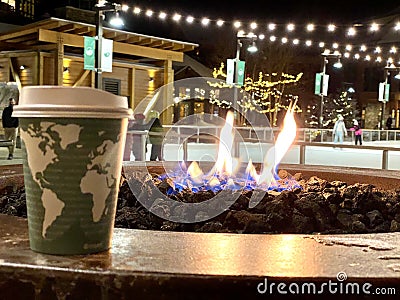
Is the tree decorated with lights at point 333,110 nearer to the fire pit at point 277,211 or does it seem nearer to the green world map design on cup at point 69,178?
the fire pit at point 277,211

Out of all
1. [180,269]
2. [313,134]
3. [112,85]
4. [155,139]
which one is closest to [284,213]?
[180,269]

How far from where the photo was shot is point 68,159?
5.20 feet

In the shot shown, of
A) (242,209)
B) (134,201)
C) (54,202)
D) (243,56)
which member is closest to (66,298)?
(54,202)

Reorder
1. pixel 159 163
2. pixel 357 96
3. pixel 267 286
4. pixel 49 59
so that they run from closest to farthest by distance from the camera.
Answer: pixel 267 286 < pixel 159 163 < pixel 49 59 < pixel 357 96

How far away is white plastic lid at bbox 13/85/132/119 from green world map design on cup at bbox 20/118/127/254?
0.02 metres

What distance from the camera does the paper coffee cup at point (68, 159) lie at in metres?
1.58

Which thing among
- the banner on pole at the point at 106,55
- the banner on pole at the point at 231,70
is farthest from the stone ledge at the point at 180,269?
Result: the banner on pole at the point at 231,70

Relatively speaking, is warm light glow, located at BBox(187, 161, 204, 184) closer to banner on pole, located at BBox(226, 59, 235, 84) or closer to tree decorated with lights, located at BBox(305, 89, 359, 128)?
banner on pole, located at BBox(226, 59, 235, 84)

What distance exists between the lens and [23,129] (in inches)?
64.9

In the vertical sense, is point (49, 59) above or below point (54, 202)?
above

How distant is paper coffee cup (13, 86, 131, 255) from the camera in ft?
5.19

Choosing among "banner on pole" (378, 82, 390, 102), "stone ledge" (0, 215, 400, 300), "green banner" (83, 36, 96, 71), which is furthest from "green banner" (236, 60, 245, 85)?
"stone ledge" (0, 215, 400, 300)

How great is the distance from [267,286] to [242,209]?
70.1 inches

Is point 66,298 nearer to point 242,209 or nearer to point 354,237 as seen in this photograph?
point 354,237
